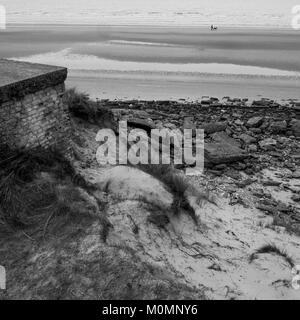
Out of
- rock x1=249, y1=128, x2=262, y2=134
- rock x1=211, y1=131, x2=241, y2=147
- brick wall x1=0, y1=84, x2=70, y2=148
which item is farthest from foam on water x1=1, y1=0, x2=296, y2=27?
brick wall x1=0, y1=84, x2=70, y2=148

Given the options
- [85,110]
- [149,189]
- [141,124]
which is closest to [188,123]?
[141,124]

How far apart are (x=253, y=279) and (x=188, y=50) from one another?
1884 centimetres

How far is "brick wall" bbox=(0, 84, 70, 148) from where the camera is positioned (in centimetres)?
679

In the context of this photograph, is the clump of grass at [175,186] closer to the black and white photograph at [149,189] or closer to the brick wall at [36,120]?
the black and white photograph at [149,189]

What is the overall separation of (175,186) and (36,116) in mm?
2831

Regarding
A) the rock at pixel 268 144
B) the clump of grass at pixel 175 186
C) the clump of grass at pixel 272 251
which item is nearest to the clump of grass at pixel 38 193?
the clump of grass at pixel 175 186

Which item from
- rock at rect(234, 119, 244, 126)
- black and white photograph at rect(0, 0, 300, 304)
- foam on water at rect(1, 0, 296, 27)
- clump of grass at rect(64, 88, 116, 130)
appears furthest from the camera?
foam on water at rect(1, 0, 296, 27)

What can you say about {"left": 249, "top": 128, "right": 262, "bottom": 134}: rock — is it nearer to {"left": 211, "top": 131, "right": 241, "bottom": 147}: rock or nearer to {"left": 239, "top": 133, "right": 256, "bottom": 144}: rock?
{"left": 239, "top": 133, "right": 256, "bottom": 144}: rock

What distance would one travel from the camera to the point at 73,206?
6.05 m

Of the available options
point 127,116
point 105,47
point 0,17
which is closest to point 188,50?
point 105,47

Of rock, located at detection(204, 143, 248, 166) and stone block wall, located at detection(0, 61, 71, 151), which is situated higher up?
stone block wall, located at detection(0, 61, 71, 151)

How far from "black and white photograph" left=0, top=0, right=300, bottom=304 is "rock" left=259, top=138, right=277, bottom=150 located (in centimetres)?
5

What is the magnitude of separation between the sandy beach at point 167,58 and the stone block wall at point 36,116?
856 centimetres

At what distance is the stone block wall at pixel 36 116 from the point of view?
22.2 feet
